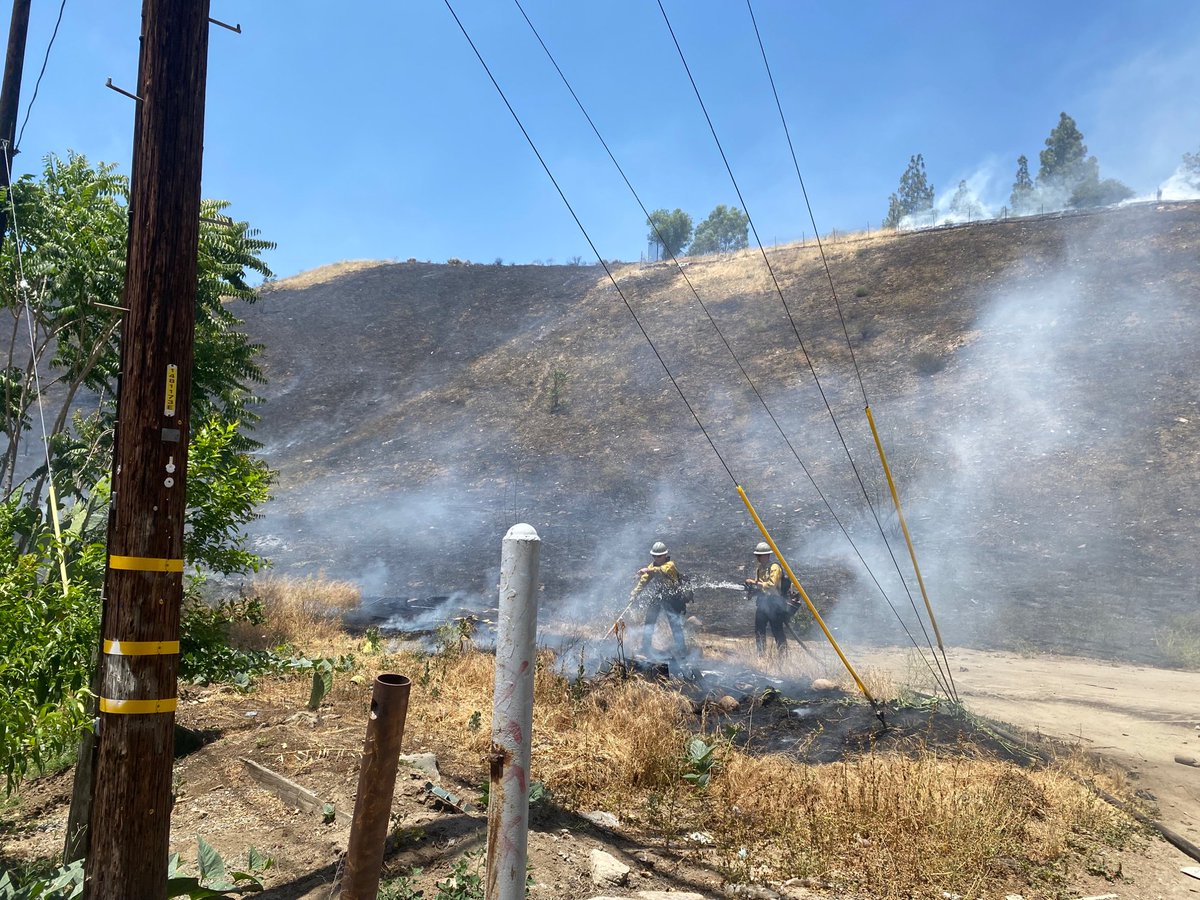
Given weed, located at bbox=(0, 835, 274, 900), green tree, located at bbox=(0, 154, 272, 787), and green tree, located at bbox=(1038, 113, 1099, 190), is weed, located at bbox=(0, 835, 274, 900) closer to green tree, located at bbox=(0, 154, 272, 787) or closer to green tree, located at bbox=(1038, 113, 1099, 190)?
green tree, located at bbox=(0, 154, 272, 787)

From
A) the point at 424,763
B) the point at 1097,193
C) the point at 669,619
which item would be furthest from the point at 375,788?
the point at 1097,193

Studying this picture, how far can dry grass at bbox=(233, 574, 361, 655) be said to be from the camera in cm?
1082

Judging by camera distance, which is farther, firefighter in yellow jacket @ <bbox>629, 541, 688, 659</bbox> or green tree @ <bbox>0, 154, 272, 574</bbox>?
firefighter in yellow jacket @ <bbox>629, 541, 688, 659</bbox>

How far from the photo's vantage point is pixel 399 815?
5.03 metres

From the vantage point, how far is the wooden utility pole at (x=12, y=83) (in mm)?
8422

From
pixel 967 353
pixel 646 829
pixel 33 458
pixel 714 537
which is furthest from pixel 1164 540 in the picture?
pixel 33 458

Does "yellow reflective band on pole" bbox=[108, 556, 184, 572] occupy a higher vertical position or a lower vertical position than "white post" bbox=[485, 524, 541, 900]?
higher

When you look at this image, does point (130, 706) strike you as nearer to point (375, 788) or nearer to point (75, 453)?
point (375, 788)

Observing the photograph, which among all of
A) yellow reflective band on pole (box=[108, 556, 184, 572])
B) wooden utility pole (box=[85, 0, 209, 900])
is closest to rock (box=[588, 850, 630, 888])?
wooden utility pole (box=[85, 0, 209, 900])

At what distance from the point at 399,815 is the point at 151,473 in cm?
257

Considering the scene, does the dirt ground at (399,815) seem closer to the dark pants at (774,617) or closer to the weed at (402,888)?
the weed at (402,888)

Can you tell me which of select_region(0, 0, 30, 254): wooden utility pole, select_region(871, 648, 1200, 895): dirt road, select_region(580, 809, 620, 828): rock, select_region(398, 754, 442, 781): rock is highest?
select_region(0, 0, 30, 254): wooden utility pole

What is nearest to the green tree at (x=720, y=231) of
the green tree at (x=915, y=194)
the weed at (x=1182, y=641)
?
the green tree at (x=915, y=194)

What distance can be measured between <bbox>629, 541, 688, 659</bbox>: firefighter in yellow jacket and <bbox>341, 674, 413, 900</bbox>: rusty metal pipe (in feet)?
28.4
